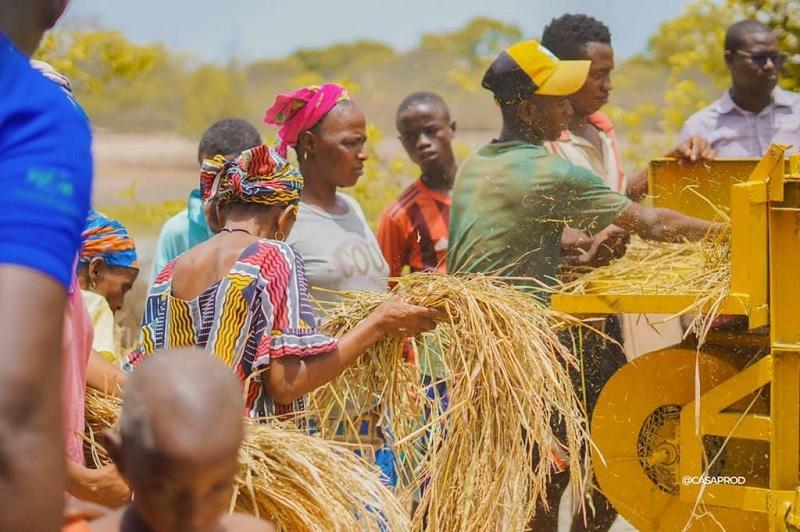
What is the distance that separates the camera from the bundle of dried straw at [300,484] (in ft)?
10.4

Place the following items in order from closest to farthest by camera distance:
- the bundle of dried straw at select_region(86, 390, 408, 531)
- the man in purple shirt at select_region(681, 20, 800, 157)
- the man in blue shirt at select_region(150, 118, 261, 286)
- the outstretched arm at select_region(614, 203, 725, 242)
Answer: the bundle of dried straw at select_region(86, 390, 408, 531) < the outstretched arm at select_region(614, 203, 725, 242) < the man in blue shirt at select_region(150, 118, 261, 286) < the man in purple shirt at select_region(681, 20, 800, 157)

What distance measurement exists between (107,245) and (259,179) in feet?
3.92

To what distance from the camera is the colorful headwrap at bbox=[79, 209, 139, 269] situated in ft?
15.6

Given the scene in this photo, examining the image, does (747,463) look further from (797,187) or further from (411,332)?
(411,332)

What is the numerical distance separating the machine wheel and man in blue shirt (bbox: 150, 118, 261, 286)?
Result: 1.71 meters

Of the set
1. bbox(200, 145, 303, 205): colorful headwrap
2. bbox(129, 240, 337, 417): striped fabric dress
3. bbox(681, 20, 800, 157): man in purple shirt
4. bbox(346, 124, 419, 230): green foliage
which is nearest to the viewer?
bbox(129, 240, 337, 417): striped fabric dress

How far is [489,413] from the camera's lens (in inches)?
166

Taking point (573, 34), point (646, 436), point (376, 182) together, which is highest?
point (573, 34)

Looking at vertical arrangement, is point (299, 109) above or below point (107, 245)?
above

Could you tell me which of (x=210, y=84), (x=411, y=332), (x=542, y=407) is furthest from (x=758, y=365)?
(x=210, y=84)

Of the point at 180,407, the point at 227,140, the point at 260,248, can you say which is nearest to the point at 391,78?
the point at 227,140

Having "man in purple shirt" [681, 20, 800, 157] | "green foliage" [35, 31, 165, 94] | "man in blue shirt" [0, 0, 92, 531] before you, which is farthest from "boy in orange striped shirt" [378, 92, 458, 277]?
"green foliage" [35, 31, 165, 94]

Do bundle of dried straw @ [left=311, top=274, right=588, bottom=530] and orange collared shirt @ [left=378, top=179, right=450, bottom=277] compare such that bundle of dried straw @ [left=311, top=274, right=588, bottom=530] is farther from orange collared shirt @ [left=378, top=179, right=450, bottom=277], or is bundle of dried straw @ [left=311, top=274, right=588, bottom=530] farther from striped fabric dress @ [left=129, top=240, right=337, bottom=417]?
orange collared shirt @ [left=378, top=179, right=450, bottom=277]

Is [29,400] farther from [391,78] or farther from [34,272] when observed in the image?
[391,78]
